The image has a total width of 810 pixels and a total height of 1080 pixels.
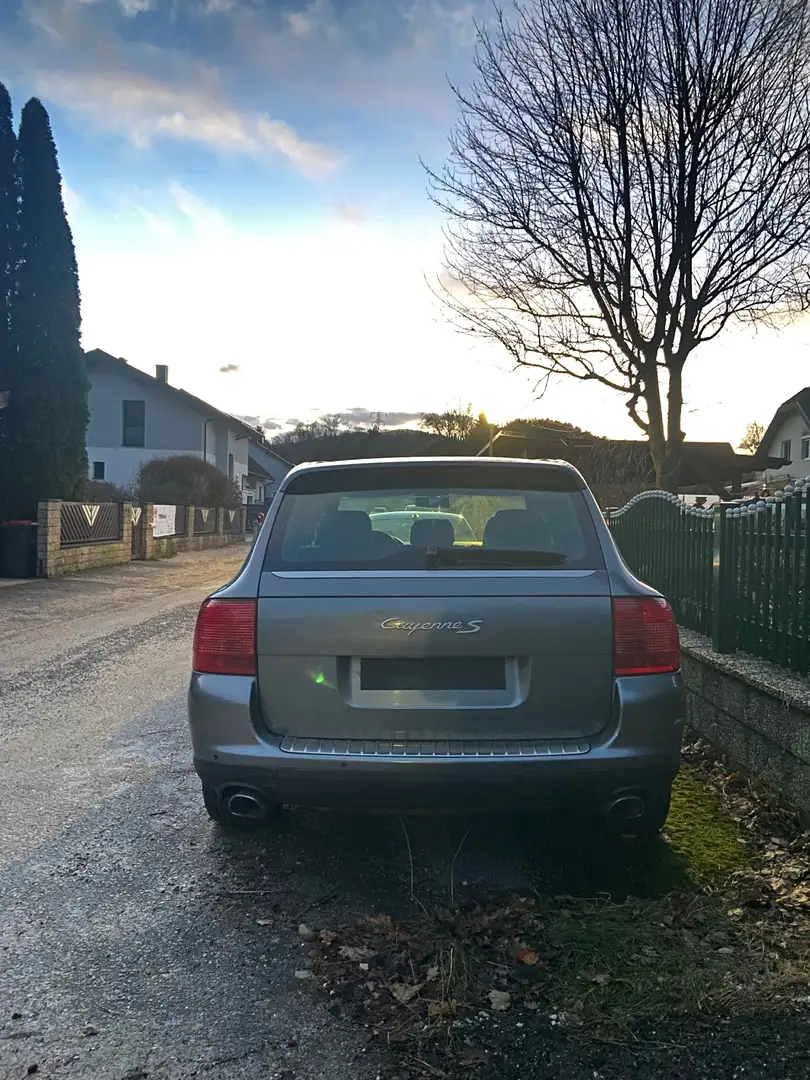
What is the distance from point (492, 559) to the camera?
3.35m

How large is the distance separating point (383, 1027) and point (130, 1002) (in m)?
0.78

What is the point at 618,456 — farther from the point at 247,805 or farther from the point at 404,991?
the point at 404,991

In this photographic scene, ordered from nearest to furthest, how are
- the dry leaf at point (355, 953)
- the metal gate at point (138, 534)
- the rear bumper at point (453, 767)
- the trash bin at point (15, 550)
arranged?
the dry leaf at point (355, 953) < the rear bumper at point (453, 767) < the trash bin at point (15, 550) < the metal gate at point (138, 534)

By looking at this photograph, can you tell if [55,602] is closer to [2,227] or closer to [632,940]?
[2,227]

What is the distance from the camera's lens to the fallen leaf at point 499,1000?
2.52m

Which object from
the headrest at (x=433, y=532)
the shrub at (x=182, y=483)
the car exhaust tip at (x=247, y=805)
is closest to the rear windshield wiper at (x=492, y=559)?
the headrest at (x=433, y=532)

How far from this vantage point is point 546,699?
3135 millimetres

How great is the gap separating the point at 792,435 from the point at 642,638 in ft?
151

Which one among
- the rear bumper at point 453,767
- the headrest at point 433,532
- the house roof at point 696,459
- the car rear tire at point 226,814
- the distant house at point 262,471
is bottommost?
the car rear tire at point 226,814

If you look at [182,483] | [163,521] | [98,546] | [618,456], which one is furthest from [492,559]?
[182,483]

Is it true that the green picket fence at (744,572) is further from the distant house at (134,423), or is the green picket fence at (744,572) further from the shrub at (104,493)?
the distant house at (134,423)

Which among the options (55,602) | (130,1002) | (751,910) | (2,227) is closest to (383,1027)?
(130,1002)

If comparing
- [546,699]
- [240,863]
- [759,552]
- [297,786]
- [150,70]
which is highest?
[150,70]

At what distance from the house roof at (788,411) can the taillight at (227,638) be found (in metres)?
40.8
